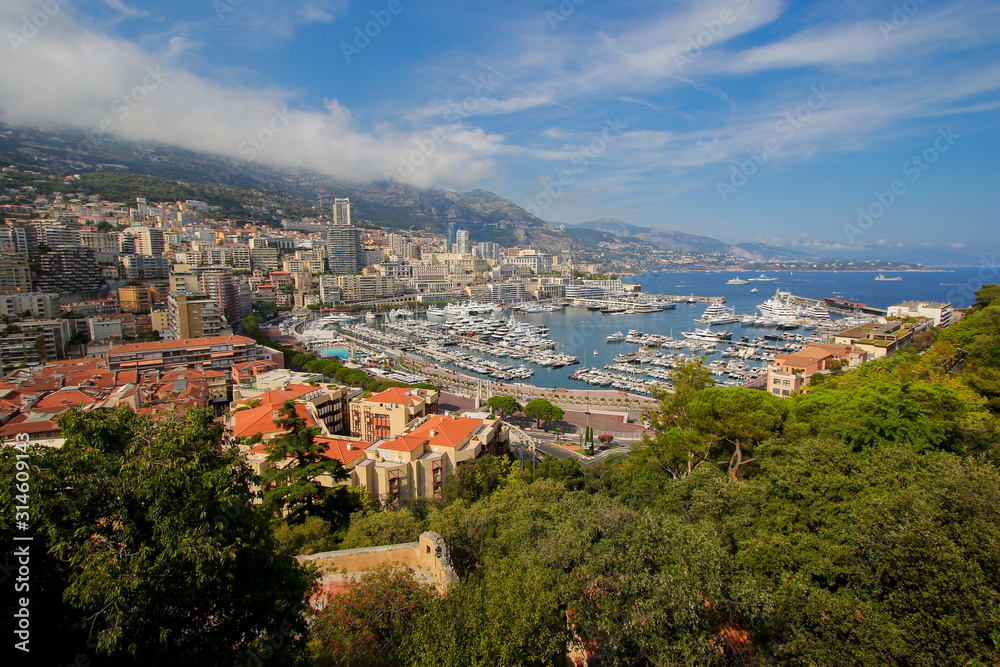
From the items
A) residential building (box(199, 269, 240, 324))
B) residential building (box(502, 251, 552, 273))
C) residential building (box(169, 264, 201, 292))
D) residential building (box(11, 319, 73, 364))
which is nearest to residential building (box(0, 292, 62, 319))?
residential building (box(11, 319, 73, 364))

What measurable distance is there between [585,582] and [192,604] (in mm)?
A: 2895

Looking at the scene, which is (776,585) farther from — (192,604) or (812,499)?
(192,604)

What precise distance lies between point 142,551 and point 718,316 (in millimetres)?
48513

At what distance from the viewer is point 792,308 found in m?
46.8

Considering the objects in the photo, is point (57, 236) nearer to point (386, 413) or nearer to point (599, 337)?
point (386, 413)

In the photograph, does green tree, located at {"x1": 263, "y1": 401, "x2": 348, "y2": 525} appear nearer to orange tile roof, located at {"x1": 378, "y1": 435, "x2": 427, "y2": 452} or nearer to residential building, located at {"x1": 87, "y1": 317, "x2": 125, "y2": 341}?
orange tile roof, located at {"x1": 378, "y1": 435, "x2": 427, "y2": 452}

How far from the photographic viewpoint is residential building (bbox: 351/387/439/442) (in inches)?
519

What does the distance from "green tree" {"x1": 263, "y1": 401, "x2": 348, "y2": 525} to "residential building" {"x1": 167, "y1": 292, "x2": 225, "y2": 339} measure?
64.1 ft

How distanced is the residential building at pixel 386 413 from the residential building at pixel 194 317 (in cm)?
1504

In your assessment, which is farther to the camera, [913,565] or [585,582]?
[585,582]

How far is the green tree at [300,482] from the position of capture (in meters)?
7.58

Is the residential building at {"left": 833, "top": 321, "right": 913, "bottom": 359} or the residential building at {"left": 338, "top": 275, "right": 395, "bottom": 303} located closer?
the residential building at {"left": 833, "top": 321, "right": 913, "bottom": 359}

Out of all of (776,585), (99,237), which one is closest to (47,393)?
(776,585)

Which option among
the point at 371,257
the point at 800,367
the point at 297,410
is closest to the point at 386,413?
the point at 297,410
